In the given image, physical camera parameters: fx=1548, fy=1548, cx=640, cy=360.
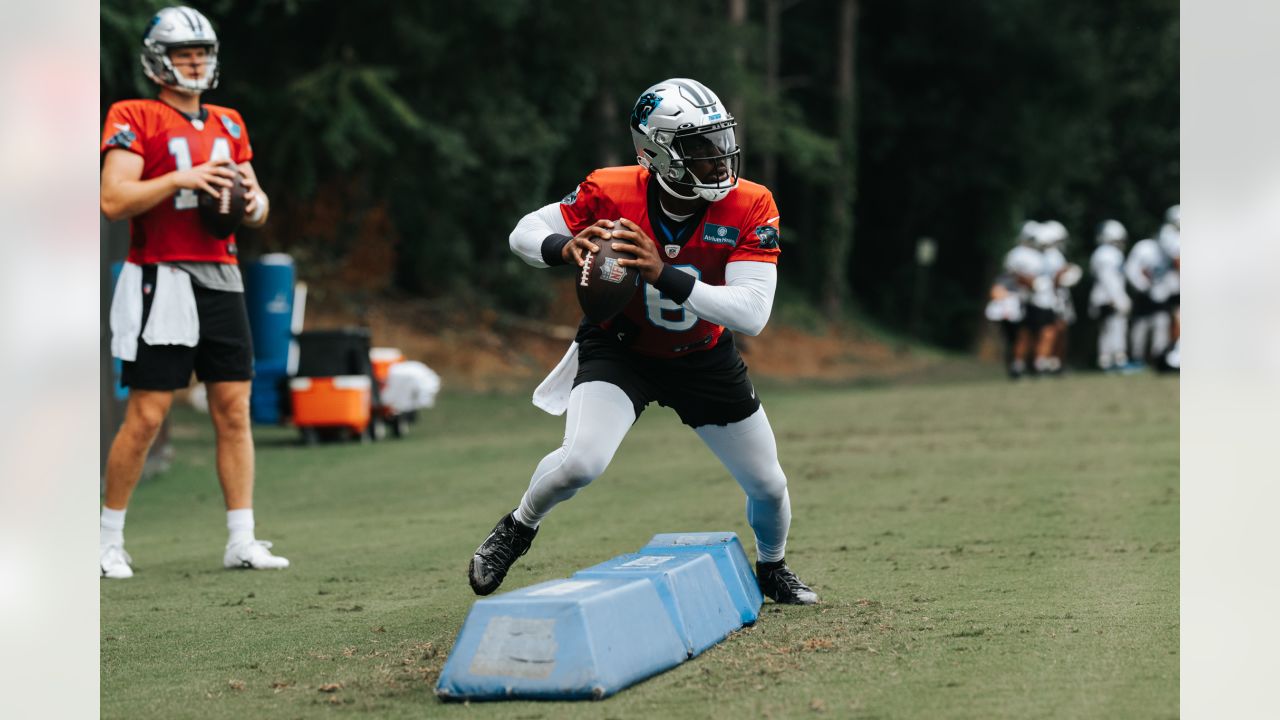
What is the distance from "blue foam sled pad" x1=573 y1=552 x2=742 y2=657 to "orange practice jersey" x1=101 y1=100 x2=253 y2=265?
3013 millimetres

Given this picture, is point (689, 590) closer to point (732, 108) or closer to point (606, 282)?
point (606, 282)

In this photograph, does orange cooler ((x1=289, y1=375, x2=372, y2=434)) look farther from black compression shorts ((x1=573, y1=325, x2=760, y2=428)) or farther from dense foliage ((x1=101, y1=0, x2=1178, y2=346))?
black compression shorts ((x1=573, y1=325, x2=760, y2=428))

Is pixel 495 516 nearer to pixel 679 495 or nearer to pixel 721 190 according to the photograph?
pixel 679 495

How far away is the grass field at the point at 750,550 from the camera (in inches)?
189

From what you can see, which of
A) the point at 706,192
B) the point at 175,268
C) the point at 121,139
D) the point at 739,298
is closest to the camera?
the point at 739,298

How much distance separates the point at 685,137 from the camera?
580 centimetres

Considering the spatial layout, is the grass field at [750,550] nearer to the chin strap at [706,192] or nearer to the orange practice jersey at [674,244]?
the orange practice jersey at [674,244]

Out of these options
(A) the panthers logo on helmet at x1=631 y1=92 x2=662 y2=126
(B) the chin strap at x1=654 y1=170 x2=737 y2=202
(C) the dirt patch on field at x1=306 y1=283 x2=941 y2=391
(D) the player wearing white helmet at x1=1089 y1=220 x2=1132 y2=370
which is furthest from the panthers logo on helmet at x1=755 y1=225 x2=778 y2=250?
(D) the player wearing white helmet at x1=1089 y1=220 x2=1132 y2=370

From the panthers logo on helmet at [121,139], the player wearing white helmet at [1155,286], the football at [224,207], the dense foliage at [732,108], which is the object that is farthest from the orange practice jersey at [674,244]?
the player wearing white helmet at [1155,286]

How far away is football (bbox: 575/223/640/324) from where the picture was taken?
559cm

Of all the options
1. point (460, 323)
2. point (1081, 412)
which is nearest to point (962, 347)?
point (460, 323)

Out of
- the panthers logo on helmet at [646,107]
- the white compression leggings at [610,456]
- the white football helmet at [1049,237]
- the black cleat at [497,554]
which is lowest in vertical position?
the black cleat at [497,554]

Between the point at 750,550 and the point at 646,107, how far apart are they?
2.95 metres

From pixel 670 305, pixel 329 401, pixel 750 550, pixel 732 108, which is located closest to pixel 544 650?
pixel 670 305
